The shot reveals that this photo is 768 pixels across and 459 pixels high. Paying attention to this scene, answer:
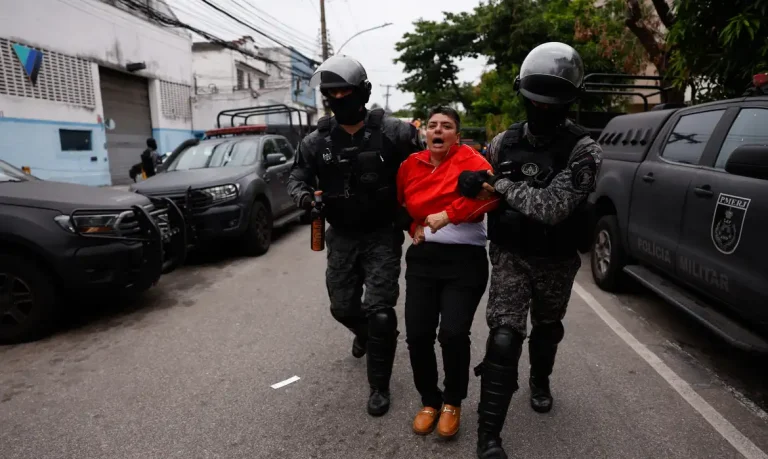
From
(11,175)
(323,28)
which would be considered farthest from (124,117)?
(11,175)

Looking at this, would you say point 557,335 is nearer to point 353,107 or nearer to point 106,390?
point 353,107

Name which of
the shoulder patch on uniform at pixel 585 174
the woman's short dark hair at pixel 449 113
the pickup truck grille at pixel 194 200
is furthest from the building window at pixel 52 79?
the shoulder patch on uniform at pixel 585 174

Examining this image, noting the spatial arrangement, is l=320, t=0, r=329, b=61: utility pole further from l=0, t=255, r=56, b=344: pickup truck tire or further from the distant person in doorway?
l=0, t=255, r=56, b=344: pickup truck tire

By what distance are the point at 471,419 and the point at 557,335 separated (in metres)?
0.65

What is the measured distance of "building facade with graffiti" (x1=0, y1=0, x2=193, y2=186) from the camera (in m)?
13.6

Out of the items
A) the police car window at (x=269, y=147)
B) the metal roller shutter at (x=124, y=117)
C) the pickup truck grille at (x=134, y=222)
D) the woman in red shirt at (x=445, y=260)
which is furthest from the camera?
the metal roller shutter at (x=124, y=117)

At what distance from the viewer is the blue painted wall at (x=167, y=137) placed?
66.3 feet

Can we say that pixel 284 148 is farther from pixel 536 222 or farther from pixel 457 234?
pixel 536 222

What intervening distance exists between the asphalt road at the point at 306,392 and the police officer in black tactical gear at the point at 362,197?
44cm

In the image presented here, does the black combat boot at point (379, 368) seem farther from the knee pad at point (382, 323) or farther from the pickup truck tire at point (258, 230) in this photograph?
the pickup truck tire at point (258, 230)

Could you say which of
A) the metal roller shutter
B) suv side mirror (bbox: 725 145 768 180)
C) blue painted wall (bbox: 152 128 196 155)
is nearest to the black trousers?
suv side mirror (bbox: 725 145 768 180)

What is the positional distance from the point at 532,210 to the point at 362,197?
986 mm

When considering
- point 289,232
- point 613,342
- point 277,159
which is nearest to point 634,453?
point 613,342

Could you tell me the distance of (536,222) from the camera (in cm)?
236
